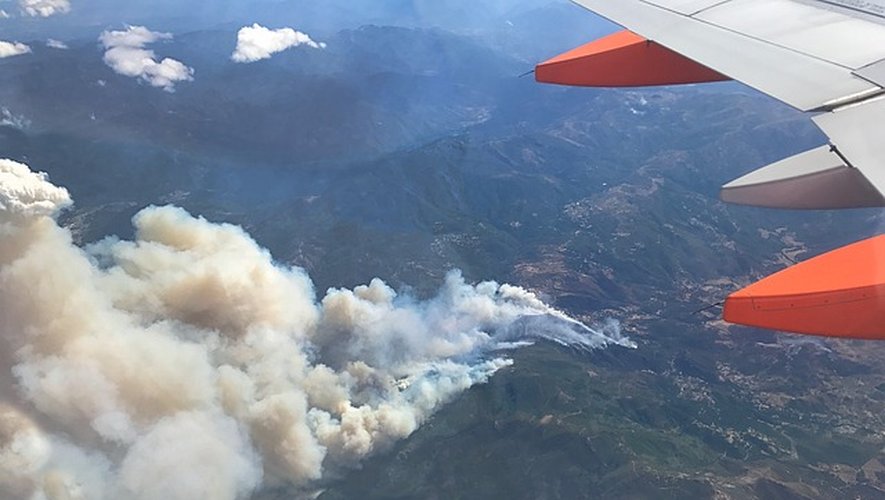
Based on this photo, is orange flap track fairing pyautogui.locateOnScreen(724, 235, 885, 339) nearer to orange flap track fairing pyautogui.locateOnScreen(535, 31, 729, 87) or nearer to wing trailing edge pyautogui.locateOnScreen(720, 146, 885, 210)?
wing trailing edge pyautogui.locateOnScreen(720, 146, 885, 210)

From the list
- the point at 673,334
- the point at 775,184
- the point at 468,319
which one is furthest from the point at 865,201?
the point at 673,334

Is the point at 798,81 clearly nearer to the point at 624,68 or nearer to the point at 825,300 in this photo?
the point at 624,68

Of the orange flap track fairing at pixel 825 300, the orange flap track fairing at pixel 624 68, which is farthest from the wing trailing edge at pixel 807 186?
the orange flap track fairing at pixel 624 68

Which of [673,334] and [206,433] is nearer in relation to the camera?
[206,433]

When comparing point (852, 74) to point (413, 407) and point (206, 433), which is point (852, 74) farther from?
point (413, 407)

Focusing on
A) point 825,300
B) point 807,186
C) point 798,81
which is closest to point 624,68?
point 798,81

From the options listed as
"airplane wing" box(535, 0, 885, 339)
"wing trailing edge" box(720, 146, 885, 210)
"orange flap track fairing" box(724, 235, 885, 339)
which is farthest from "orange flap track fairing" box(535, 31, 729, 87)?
"orange flap track fairing" box(724, 235, 885, 339)

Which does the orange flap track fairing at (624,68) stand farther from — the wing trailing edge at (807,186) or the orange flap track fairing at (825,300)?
the orange flap track fairing at (825,300)
